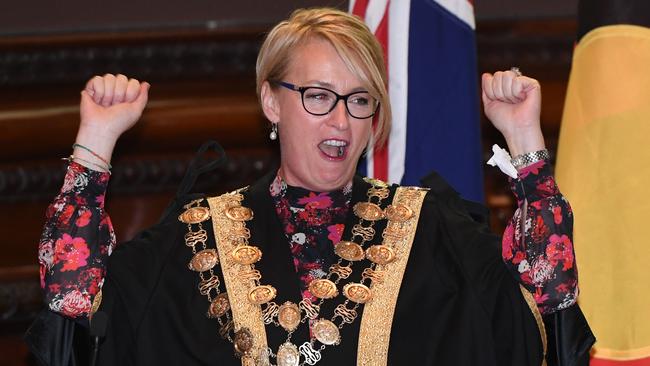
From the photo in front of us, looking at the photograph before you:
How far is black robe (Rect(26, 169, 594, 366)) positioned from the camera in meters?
2.38

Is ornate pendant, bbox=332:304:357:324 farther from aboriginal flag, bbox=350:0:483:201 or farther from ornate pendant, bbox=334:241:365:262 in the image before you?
aboriginal flag, bbox=350:0:483:201

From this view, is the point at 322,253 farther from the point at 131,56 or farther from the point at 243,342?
the point at 131,56

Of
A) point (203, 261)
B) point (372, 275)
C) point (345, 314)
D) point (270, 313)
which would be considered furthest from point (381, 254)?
point (203, 261)

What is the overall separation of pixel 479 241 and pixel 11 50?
184 centimetres

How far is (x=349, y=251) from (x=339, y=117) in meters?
0.27

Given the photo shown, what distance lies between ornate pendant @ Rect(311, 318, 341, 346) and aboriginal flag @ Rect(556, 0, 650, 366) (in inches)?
27.9

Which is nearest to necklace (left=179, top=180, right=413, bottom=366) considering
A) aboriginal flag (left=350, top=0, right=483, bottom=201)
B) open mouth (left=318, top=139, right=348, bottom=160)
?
open mouth (left=318, top=139, right=348, bottom=160)

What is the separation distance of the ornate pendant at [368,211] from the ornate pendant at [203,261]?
0.31 m

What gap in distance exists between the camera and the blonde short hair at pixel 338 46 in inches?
99.9

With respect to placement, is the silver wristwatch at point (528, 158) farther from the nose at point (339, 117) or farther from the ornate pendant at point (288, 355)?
the ornate pendant at point (288, 355)

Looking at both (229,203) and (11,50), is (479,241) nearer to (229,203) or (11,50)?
(229,203)

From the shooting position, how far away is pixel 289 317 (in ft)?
7.89

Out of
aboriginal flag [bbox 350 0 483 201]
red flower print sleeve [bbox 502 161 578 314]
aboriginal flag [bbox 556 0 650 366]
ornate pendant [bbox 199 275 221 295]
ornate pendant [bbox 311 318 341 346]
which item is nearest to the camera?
red flower print sleeve [bbox 502 161 578 314]

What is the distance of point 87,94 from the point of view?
2.46 metres
